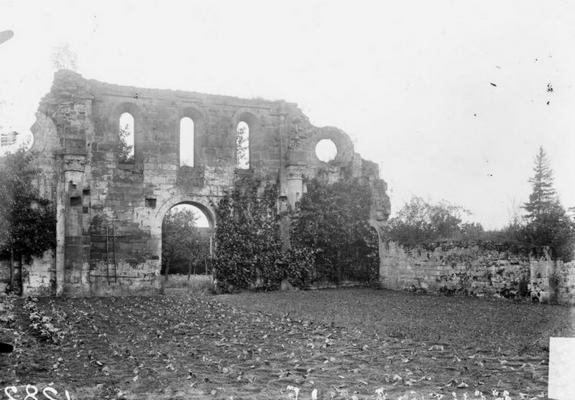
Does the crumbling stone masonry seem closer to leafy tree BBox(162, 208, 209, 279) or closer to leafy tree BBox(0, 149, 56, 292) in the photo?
leafy tree BBox(0, 149, 56, 292)

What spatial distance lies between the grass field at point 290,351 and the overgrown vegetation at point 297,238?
704 centimetres

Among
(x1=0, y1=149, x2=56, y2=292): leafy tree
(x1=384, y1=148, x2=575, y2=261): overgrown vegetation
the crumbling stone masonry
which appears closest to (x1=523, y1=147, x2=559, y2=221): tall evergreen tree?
(x1=384, y1=148, x2=575, y2=261): overgrown vegetation

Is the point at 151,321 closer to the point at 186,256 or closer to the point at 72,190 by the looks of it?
the point at 72,190

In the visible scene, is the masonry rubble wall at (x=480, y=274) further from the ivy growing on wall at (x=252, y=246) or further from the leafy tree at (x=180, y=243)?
the leafy tree at (x=180, y=243)

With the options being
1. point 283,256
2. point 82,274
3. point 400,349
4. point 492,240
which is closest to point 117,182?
point 82,274

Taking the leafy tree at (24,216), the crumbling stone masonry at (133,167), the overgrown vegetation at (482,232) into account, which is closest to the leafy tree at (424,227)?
the overgrown vegetation at (482,232)

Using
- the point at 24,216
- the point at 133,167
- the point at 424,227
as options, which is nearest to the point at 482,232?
the point at 424,227

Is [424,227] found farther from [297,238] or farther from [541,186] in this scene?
[541,186]

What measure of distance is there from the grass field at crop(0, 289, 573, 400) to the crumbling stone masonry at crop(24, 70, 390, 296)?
5621 mm

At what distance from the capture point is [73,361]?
8234 mm

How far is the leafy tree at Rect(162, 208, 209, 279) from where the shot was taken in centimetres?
3416

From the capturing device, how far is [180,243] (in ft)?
113

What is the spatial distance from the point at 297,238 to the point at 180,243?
13162mm

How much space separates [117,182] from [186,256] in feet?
46.4
